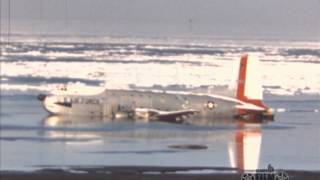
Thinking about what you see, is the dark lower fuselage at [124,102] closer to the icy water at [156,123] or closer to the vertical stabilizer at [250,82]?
the icy water at [156,123]

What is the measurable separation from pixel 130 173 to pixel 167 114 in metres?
0.54

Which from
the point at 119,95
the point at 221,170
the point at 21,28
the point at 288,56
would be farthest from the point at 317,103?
the point at 21,28

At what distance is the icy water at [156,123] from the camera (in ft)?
23.5

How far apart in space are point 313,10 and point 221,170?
145cm

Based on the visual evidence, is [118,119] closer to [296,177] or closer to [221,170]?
[221,170]

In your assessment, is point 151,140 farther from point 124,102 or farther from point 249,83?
point 249,83

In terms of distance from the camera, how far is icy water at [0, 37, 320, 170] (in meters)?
7.17

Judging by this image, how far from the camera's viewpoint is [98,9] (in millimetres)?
7223

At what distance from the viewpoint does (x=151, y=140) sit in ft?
23.9
